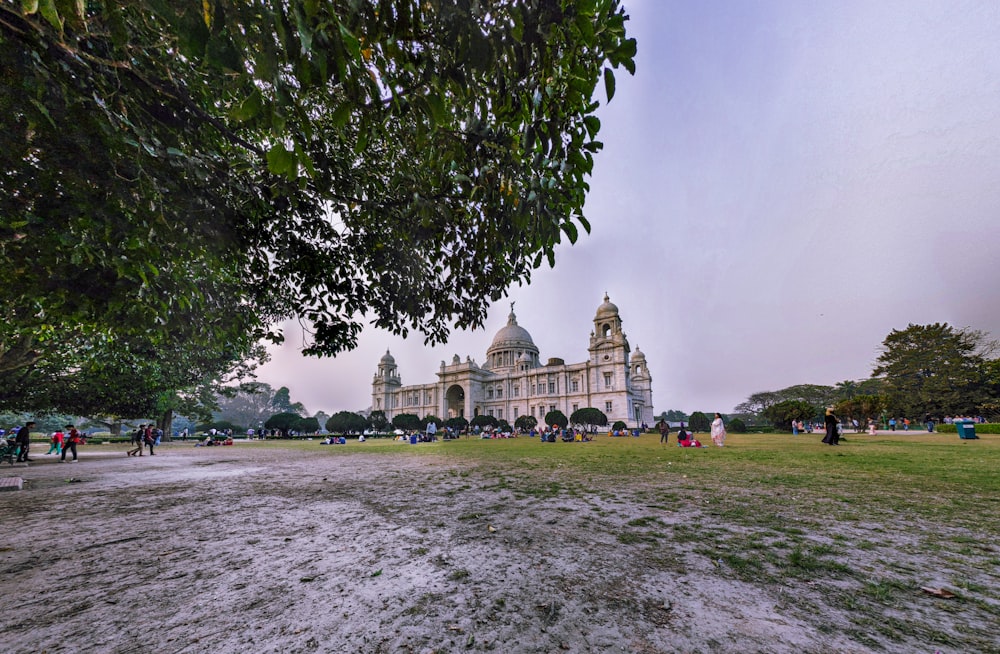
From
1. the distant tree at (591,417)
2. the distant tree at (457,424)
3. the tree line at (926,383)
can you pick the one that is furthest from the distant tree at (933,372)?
the distant tree at (457,424)

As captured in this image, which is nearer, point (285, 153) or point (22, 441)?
point (285, 153)

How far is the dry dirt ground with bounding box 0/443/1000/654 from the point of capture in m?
1.98

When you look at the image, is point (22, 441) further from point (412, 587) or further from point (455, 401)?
point (455, 401)

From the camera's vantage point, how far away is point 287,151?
2.07 meters

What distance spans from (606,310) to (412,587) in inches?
2417

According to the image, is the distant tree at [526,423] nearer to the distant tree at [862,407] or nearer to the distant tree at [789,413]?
the distant tree at [789,413]

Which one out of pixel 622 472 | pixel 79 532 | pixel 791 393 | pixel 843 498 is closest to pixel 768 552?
pixel 843 498

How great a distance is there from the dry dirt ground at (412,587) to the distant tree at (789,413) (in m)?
41.2

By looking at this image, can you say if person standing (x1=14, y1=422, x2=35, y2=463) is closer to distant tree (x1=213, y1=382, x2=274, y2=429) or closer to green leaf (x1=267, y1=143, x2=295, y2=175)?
green leaf (x1=267, y1=143, x2=295, y2=175)

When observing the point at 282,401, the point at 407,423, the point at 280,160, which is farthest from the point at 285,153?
the point at 282,401

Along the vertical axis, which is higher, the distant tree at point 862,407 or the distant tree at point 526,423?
the distant tree at point 862,407

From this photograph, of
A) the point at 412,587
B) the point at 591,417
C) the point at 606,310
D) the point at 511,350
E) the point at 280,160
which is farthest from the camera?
the point at 511,350

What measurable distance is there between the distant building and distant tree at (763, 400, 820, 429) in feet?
59.9

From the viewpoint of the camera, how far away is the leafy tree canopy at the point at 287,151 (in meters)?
2.21
